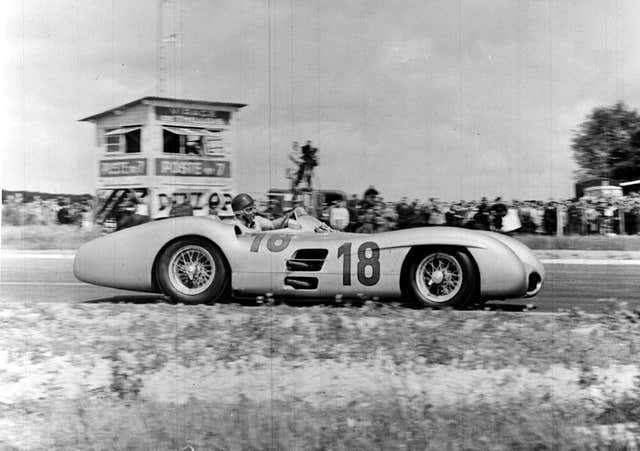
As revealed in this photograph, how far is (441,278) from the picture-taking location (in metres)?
5.48

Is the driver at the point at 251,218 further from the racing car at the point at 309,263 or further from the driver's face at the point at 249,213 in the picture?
the racing car at the point at 309,263

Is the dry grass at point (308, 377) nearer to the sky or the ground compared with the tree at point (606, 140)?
nearer to the ground

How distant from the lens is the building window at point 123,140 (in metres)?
6.99

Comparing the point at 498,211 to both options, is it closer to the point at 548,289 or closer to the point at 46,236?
the point at 548,289

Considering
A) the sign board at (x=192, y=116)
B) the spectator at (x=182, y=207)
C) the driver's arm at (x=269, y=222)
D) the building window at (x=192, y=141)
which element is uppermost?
the sign board at (x=192, y=116)

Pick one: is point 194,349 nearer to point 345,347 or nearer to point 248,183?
point 345,347

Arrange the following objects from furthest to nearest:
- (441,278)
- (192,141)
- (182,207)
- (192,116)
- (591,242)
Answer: (591,242), (182,207), (192,141), (192,116), (441,278)

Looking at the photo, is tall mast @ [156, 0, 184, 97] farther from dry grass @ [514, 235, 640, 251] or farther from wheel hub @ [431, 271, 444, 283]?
dry grass @ [514, 235, 640, 251]

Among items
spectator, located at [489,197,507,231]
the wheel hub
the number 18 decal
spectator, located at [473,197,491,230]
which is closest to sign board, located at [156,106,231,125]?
the number 18 decal

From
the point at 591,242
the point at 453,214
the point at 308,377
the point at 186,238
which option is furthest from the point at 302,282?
the point at 591,242

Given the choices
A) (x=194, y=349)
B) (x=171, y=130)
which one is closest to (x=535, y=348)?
(x=194, y=349)

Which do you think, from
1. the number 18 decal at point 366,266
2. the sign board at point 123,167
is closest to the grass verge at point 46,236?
the sign board at point 123,167

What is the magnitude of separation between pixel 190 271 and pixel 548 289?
327 centimetres

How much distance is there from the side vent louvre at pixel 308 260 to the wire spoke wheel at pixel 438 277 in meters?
0.75
